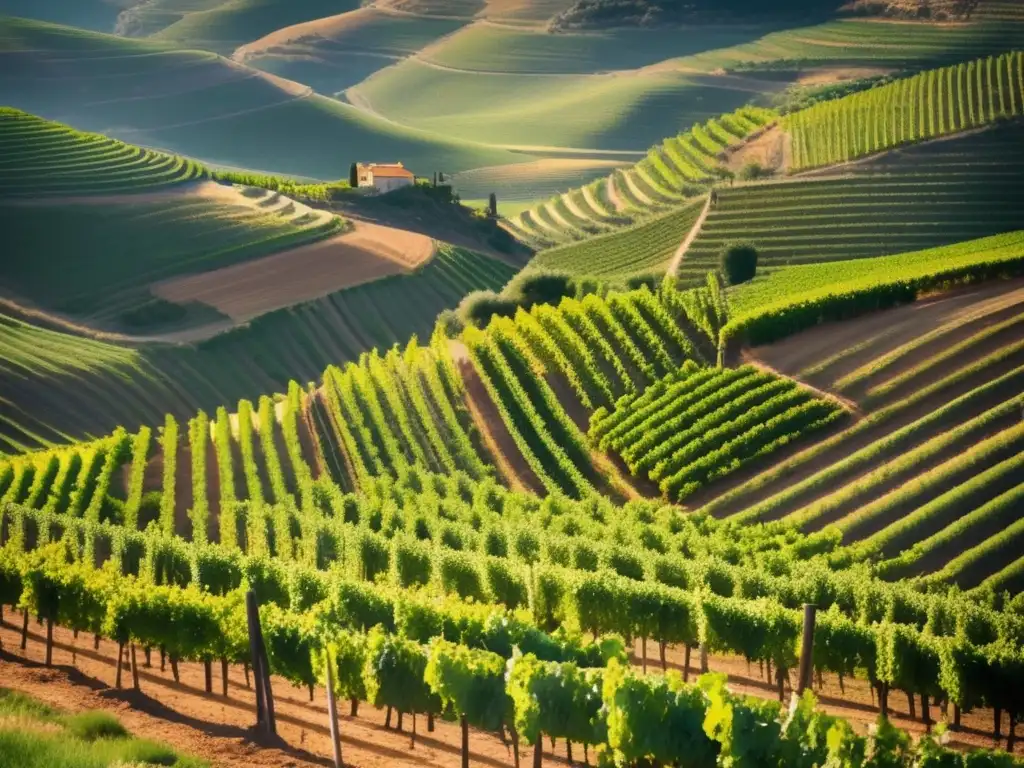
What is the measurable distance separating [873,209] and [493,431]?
3208 centimetres

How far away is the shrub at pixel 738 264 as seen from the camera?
62.2 m

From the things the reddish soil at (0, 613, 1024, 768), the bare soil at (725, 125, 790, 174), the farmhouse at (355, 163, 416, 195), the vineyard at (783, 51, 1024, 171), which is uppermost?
the vineyard at (783, 51, 1024, 171)

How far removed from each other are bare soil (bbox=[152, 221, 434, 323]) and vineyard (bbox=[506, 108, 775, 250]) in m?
11.8

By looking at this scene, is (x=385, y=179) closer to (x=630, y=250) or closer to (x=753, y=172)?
(x=630, y=250)

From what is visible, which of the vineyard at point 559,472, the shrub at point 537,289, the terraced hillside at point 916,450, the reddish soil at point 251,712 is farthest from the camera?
the shrub at point 537,289

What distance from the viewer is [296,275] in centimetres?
8606

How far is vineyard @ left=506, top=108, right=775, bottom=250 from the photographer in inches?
3706

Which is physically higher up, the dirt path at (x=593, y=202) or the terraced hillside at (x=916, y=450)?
the dirt path at (x=593, y=202)

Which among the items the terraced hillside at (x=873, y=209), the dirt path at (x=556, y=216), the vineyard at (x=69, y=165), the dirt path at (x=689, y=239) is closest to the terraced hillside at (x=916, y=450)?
the terraced hillside at (x=873, y=209)

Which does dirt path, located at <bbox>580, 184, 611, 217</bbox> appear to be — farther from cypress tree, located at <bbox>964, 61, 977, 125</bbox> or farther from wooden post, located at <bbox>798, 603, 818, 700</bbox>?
wooden post, located at <bbox>798, 603, 818, 700</bbox>

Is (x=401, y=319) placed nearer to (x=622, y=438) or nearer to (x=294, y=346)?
(x=294, y=346)

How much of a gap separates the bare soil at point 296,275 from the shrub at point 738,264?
29860mm

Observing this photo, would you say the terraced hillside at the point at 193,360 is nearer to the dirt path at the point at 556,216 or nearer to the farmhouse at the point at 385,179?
A: the dirt path at the point at 556,216

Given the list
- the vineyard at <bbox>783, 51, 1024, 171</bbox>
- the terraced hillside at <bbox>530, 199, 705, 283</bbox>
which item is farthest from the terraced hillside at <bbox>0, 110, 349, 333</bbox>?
the vineyard at <bbox>783, 51, 1024, 171</bbox>
